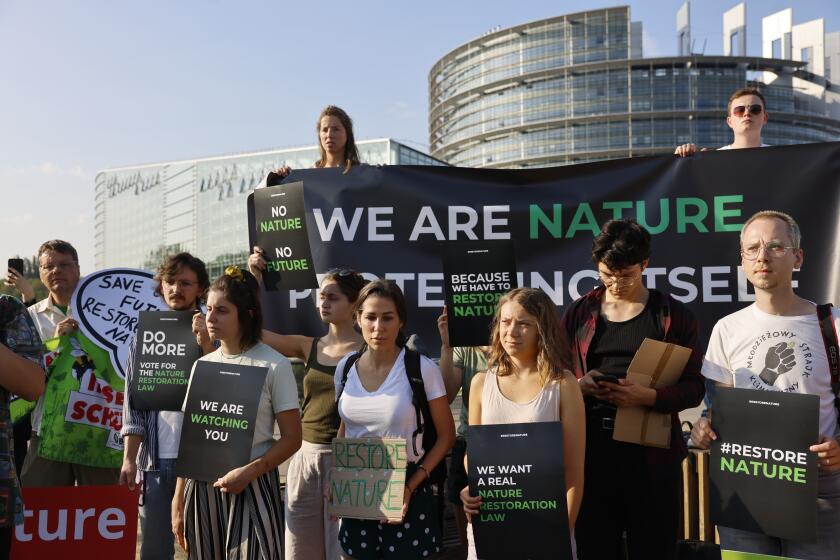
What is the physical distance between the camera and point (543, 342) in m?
2.89

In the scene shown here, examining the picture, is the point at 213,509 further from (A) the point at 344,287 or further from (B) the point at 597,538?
(B) the point at 597,538

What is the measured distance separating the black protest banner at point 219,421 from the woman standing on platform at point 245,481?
0.04 m

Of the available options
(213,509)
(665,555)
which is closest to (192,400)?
(213,509)

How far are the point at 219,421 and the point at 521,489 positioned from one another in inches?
48.8

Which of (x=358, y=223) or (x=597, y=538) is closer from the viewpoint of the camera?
(x=597, y=538)

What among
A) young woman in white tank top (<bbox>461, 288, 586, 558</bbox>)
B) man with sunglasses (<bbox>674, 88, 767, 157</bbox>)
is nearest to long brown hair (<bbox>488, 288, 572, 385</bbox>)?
young woman in white tank top (<bbox>461, 288, 586, 558</bbox>)

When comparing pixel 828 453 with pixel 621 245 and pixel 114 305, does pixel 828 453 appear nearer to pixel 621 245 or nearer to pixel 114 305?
pixel 621 245

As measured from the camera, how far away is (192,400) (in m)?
3.16

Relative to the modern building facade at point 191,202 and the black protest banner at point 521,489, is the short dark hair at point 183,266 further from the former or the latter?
the modern building facade at point 191,202

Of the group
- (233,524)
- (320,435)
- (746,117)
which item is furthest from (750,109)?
(233,524)

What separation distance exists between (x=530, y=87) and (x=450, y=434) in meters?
85.0

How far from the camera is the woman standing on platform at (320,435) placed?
3609 mm

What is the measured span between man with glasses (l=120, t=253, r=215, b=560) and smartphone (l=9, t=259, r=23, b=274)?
5.93 feet

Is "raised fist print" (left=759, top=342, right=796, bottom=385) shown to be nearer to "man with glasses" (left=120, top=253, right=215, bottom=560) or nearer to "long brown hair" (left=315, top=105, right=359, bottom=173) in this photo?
"man with glasses" (left=120, top=253, right=215, bottom=560)
